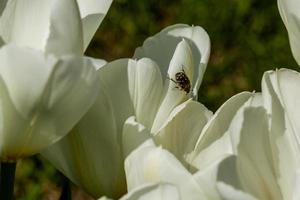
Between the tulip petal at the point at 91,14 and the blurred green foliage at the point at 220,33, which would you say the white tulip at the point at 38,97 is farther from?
the blurred green foliage at the point at 220,33

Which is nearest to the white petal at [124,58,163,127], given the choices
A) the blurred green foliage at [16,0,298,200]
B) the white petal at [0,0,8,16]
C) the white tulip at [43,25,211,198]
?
the white tulip at [43,25,211,198]

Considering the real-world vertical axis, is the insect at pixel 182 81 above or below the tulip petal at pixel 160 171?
below

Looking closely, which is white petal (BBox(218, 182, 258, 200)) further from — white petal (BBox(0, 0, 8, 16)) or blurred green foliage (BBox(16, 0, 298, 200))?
blurred green foliage (BBox(16, 0, 298, 200))

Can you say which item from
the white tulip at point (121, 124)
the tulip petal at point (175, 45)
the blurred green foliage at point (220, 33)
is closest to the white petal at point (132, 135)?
the white tulip at point (121, 124)

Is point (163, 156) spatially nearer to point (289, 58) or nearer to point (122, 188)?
point (122, 188)

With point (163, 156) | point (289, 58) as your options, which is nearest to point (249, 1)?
point (289, 58)

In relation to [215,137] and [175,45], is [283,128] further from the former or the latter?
[175,45]
